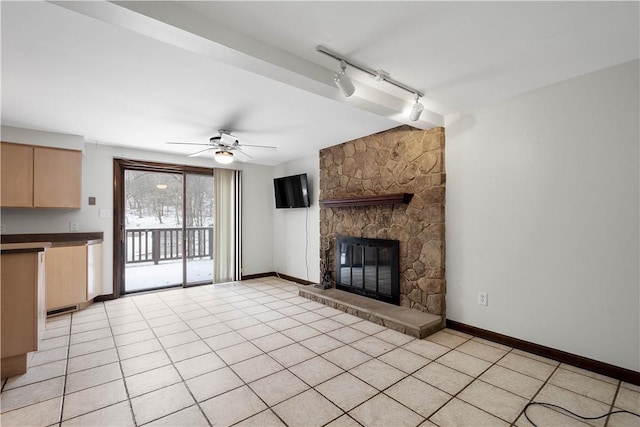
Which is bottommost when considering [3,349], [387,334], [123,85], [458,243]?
[387,334]

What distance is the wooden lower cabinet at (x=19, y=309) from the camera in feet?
6.88

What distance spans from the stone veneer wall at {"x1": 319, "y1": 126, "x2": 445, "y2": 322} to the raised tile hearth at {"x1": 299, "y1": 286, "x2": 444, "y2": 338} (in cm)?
16

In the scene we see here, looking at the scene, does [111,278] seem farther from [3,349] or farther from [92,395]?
[92,395]

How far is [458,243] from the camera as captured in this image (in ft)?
10.1

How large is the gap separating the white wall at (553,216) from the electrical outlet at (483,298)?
0.15 feet

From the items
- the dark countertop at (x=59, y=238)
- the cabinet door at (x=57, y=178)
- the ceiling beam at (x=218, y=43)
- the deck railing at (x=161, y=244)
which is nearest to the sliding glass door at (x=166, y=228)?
the deck railing at (x=161, y=244)

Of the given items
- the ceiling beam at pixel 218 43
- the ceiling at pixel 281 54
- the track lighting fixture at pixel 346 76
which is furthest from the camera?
the track lighting fixture at pixel 346 76

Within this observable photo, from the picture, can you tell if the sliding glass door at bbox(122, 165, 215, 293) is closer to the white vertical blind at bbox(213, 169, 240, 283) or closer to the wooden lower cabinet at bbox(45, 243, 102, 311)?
the white vertical blind at bbox(213, 169, 240, 283)

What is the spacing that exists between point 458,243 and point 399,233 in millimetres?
675

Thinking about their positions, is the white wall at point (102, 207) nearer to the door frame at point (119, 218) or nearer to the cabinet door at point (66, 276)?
the door frame at point (119, 218)

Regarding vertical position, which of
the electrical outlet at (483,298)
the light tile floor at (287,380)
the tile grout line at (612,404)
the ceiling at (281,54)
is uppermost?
the ceiling at (281,54)

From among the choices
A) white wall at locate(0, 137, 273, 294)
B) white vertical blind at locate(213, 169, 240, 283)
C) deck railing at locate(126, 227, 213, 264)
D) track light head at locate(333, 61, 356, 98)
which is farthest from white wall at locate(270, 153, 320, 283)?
track light head at locate(333, 61, 356, 98)

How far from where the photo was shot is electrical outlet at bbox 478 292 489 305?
9.37 ft

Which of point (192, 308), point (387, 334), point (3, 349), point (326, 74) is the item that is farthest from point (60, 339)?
point (326, 74)
